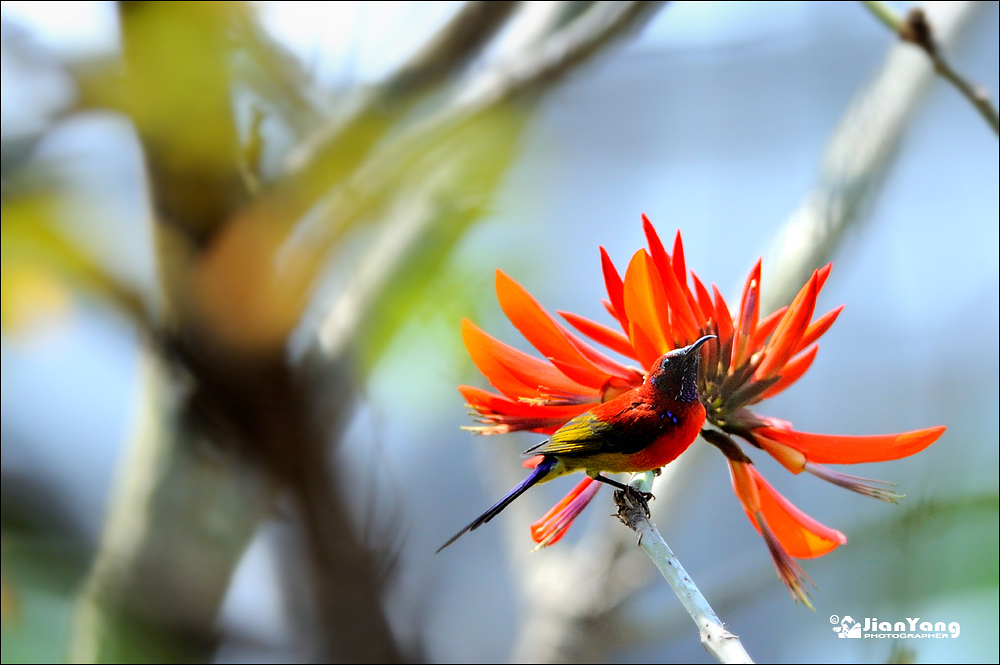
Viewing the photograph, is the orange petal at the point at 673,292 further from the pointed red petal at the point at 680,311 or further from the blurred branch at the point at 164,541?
the blurred branch at the point at 164,541

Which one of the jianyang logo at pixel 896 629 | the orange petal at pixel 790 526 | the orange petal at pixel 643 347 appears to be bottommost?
the jianyang logo at pixel 896 629

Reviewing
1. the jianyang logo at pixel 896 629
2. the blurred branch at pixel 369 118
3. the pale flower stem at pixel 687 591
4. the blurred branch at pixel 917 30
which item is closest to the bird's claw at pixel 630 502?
the pale flower stem at pixel 687 591

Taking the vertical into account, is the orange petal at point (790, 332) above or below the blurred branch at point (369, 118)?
below

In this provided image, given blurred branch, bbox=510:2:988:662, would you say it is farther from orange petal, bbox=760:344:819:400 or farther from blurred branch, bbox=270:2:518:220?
blurred branch, bbox=270:2:518:220

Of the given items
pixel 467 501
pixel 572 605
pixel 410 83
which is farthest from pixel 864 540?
pixel 410 83

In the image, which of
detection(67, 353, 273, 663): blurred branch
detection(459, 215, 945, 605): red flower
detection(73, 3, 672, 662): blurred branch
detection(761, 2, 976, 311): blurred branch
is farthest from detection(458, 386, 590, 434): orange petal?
detection(67, 353, 273, 663): blurred branch

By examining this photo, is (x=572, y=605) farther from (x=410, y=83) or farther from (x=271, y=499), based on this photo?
(x=410, y=83)

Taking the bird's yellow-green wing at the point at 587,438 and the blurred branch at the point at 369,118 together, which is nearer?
the bird's yellow-green wing at the point at 587,438

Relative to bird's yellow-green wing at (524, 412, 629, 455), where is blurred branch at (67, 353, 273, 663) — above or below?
above
